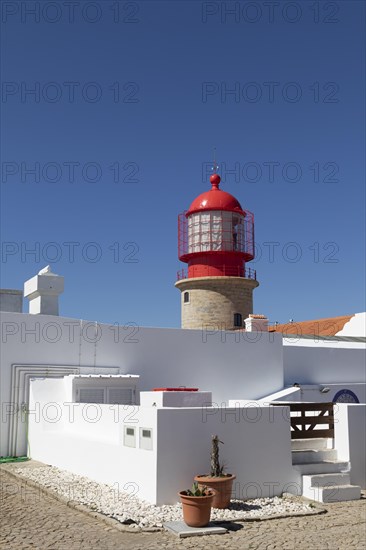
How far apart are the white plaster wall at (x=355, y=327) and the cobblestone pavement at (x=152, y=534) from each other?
21.9 m

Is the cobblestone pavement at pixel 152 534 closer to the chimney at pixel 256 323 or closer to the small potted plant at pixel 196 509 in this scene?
the small potted plant at pixel 196 509

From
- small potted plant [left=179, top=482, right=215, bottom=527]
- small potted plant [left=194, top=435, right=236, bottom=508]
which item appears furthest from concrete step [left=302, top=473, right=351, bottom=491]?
small potted plant [left=179, top=482, right=215, bottom=527]

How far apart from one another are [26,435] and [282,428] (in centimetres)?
838

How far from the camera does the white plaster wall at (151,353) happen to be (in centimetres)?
1878

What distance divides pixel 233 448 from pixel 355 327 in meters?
22.0

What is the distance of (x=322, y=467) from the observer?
1396 cm

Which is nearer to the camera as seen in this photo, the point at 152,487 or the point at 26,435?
the point at 152,487

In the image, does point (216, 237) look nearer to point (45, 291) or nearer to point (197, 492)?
point (45, 291)

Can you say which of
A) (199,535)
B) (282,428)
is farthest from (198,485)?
(282,428)

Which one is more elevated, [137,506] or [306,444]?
[306,444]

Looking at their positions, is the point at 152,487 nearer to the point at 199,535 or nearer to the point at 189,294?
the point at 199,535

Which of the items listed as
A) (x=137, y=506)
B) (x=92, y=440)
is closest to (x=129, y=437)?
(x=137, y=506)

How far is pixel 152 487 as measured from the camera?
12016 millimetres

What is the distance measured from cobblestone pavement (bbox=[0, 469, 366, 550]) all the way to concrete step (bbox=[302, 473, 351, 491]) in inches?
53.0
